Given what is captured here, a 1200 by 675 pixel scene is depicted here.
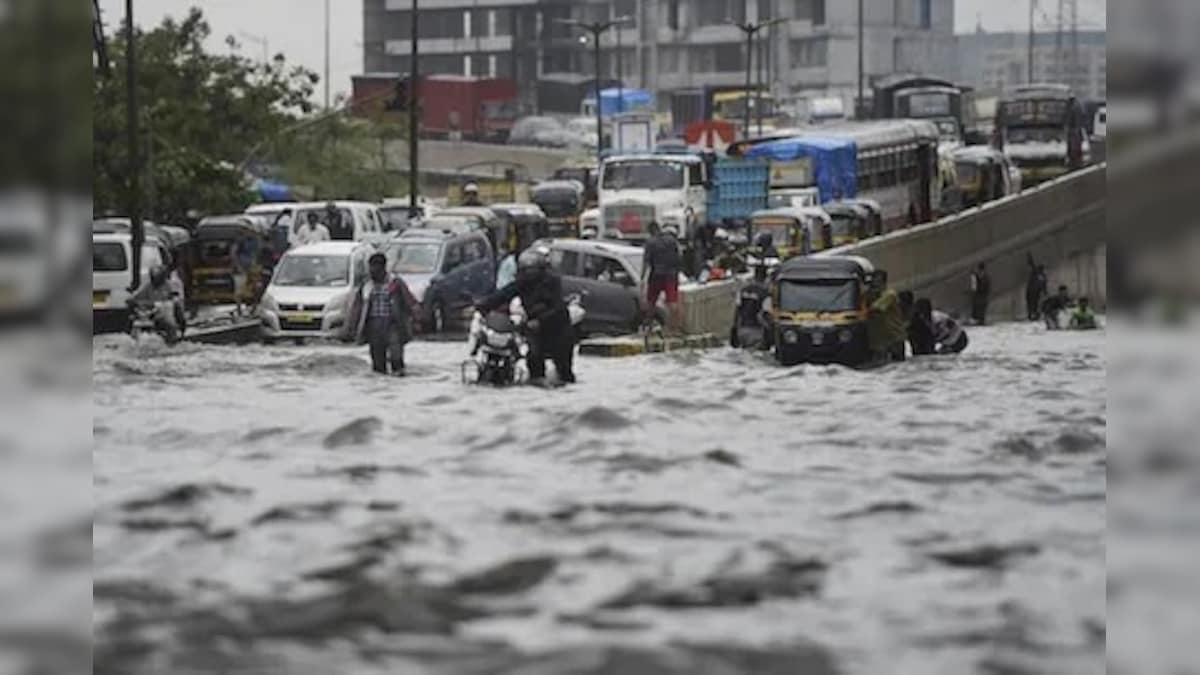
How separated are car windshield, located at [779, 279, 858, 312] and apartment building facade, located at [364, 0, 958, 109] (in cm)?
5355

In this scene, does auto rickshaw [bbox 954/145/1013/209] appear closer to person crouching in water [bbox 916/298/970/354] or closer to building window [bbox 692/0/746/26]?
person crouching in water [bbox 916/298/970/354]

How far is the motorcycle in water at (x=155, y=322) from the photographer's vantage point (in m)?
28.7

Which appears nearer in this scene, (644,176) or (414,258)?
(414,258)

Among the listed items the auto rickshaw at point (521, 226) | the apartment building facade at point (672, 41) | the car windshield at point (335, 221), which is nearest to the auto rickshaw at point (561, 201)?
the auto rickshaw at point (521, 226)

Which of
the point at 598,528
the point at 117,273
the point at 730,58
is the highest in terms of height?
the point at 730,58

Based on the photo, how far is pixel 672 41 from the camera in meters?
99.4

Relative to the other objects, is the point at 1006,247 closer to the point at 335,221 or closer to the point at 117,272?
the point at 335,221

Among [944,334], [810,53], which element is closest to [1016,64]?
[810,53]

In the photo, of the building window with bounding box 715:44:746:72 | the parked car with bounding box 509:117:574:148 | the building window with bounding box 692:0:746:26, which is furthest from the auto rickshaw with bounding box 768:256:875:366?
the building window with bounding box 715:44:746:72

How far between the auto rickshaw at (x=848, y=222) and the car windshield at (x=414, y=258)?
384 inches

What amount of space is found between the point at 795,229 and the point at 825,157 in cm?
758

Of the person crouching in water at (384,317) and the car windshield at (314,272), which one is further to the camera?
the car windshield at (314,272)

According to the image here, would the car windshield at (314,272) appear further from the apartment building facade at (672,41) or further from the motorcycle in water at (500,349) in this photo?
the apartment building facade at (672,41)

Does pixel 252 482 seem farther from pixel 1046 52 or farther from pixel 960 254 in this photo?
pixel 1046 52
